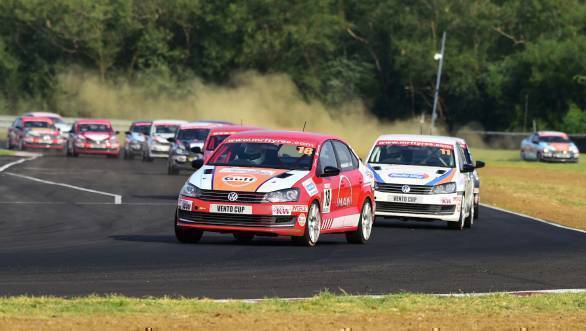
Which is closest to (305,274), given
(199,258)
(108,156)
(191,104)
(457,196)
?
(199,258)

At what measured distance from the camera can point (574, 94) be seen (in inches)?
3332

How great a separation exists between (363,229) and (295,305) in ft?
25.9

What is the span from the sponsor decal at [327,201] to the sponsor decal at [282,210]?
77 cm

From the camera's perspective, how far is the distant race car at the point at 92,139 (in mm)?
53688

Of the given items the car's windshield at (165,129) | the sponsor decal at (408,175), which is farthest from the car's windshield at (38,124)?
the sponsor decal at (408,175)

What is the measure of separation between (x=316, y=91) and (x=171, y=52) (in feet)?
33.8

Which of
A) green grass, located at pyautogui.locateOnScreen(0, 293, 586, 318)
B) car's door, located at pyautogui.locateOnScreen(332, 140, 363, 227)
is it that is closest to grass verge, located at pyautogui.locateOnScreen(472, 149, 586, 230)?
car's door, located at pyautogui.locateOnScreen(332, 140, 363, 227)

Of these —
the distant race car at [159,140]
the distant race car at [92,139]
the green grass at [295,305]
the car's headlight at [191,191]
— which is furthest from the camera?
the distant race car at [92,139]

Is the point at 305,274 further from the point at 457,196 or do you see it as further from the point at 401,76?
the point at 401,76

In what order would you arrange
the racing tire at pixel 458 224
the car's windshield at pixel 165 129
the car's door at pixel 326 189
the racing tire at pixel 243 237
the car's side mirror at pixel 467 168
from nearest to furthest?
the car's door at pixel 326 189 → the racing tire at pixel 243 237 → the racing tire at pixel 458 224 → the car's side mirror at pixel 467 168 → the car's windshield at pixel 165 129

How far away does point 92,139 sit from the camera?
5378 centimetres

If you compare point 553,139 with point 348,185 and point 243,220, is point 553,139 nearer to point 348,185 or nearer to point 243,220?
point 348,185

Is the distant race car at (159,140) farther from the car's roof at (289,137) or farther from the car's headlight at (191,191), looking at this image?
the car's headlight at (191,191)

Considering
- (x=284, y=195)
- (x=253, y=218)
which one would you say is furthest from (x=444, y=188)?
(x=253, y=218)
